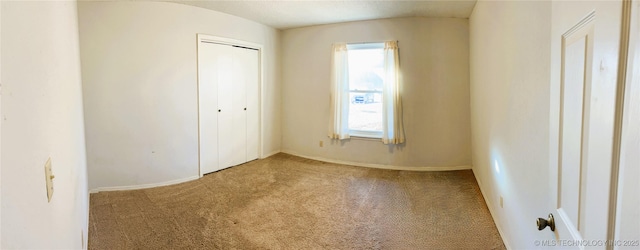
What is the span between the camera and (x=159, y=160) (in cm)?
378

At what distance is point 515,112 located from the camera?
6.59 feet

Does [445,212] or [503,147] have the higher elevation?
[503,147]

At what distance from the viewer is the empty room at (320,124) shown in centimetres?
63

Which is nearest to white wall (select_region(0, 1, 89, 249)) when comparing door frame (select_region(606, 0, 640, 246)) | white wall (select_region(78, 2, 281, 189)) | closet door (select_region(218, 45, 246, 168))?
door frame (select_region(606, 0, 640, 246))

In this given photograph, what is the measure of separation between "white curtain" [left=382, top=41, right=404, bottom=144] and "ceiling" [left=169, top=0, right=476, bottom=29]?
500mm

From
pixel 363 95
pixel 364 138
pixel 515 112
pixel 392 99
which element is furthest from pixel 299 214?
pixel 363 95

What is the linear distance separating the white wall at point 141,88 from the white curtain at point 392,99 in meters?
2.26

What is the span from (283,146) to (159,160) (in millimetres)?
2128

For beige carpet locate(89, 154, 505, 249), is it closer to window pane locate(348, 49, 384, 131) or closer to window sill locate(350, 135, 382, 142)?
window sill locate(350, 135, 382, 142)

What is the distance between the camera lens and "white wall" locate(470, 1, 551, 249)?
153 centimetres

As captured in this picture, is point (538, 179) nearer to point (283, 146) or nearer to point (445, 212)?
point (445, 212)

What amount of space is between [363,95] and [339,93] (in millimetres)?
358

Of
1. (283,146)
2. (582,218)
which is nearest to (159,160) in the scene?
(283,146)

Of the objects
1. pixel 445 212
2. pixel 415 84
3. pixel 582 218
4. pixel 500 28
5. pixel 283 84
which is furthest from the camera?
pixel 283 84
